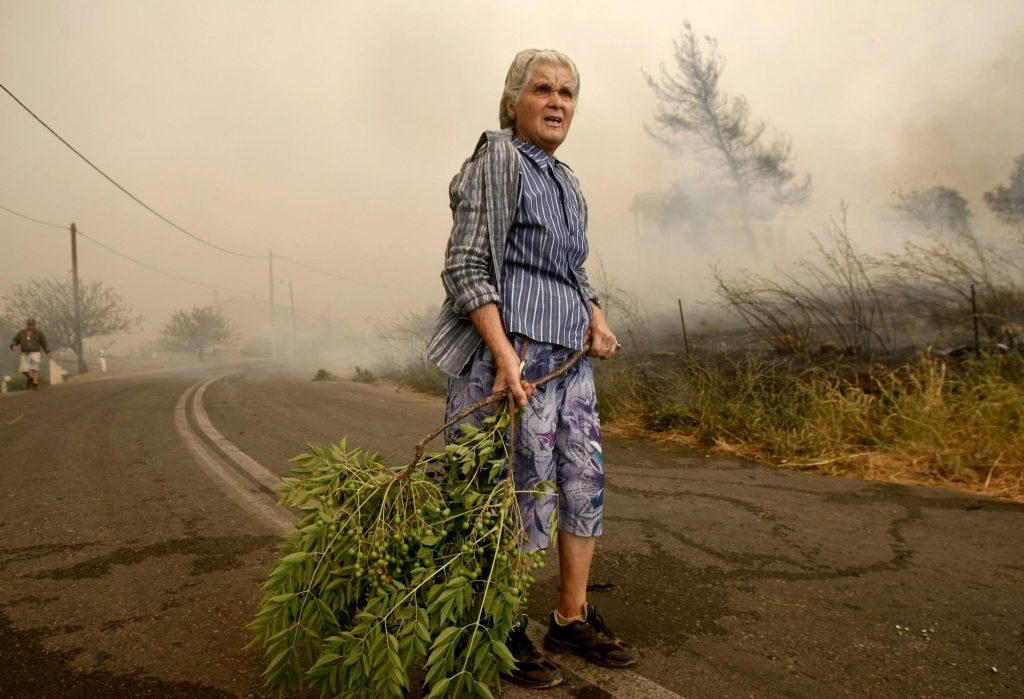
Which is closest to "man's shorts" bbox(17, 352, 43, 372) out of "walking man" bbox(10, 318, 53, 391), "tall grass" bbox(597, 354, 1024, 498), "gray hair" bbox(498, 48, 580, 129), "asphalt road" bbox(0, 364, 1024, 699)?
"walking man" bbox(10, 318, 53, 391)

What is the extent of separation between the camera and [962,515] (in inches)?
151

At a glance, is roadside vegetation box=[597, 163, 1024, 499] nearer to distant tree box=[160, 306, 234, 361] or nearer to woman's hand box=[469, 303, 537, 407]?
woman's hand box=[469, 303, 537, 407]

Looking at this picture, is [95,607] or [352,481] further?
[95,607]

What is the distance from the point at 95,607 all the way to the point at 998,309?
7.30 m

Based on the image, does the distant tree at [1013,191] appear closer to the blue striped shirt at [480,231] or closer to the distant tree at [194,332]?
the blue striped shirt at [480,231]

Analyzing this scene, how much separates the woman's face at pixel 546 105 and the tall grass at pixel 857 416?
375 centimetres

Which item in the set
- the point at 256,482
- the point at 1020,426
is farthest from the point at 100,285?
the point at 1020,426

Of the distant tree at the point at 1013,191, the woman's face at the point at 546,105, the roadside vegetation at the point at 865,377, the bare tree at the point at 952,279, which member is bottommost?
the roadside vegetation at the point at 865,377

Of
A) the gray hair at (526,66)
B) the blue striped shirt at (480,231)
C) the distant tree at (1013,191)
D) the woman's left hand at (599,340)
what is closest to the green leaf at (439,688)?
the blue striped shirt at (480,231)

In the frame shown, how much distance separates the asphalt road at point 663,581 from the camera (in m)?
2.10

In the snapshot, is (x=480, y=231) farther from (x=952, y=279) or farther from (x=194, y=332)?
(x=194, y=332)

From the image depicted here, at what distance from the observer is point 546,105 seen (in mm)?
2133

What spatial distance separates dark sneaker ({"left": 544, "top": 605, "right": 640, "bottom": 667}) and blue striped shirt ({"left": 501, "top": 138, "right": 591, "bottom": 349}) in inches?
34.0

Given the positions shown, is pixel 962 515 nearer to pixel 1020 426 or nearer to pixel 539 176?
pixel 1020 426
